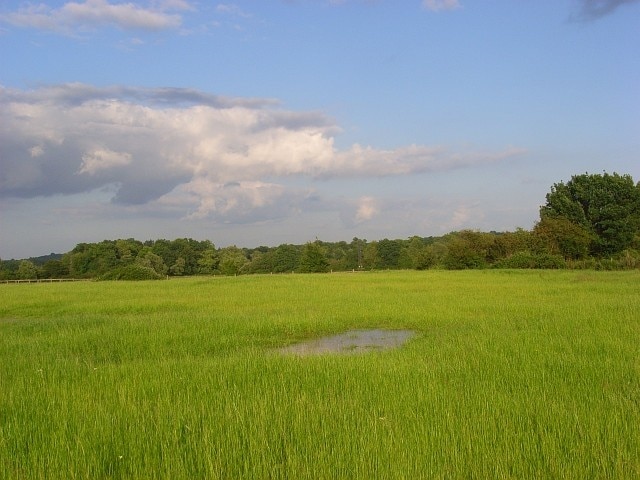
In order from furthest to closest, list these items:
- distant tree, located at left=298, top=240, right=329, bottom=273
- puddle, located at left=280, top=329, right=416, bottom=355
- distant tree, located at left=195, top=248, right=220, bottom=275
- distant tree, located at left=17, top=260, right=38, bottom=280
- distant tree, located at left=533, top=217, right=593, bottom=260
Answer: distant tree, located at left=195, top=248, right=220, bottom=275
distant tree, located at left=17, top=260, right=38, bottom=280
distant tree, located at left=298, top=240, right=329, bottom=273
distant tree, located at left=533, top=217, right=593, bottom=260
puddle, located at left=280, top=329, right=416, bottom=355

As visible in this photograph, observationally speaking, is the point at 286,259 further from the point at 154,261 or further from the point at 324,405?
the point at 324,405

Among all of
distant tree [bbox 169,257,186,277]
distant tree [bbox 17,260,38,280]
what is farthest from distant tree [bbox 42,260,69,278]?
distant tree [bbox 169,257,186,277]

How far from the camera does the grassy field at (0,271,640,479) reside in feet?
13.6

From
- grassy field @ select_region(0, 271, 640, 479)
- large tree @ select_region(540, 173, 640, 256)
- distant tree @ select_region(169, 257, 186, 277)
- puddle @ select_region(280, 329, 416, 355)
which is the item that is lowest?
puddle @ select_region(280, 329, 416, 355)

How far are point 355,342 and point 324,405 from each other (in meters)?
5.27

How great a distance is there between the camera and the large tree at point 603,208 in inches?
1735

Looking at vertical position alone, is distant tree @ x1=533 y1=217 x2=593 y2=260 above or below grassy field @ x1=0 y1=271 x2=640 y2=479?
above

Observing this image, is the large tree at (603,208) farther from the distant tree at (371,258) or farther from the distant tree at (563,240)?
the distant tree at (371,258)

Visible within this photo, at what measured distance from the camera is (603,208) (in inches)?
1753

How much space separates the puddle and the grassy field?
0.62 meters

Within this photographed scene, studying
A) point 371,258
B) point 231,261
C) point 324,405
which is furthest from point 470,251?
point 324,405

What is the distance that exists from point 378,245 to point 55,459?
78119 millimetres

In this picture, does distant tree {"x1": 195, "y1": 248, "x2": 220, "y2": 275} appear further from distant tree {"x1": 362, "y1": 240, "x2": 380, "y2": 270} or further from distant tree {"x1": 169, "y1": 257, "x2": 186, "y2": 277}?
distant tree {"x1": 362, "y1": 240, "x2": 380, "y2": 270}

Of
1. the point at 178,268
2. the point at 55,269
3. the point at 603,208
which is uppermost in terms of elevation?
the point at 603,208
